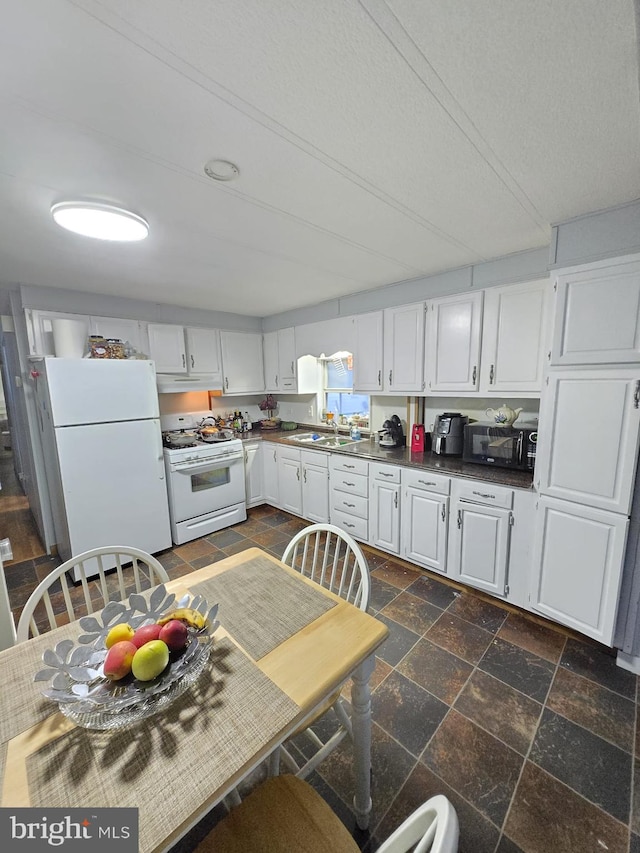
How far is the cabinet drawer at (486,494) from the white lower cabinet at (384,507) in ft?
1.71

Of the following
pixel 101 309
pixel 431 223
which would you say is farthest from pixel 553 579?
pixel 101 309

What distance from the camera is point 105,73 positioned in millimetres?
877

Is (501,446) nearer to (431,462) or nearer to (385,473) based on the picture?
(431,462)

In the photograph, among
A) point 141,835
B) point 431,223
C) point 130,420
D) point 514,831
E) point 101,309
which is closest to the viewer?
point 141,835

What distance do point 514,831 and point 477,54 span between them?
7.84 ft

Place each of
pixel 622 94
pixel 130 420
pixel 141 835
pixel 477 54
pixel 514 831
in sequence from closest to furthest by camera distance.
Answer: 1. pixel 141 835
2. pixel 477 54
3. pixel 622 94
4. pixel 514 831
5. pixel 130 420

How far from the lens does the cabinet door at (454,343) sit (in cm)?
250

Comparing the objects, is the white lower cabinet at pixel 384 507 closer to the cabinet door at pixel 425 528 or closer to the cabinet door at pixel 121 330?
the cabinet door at pixel 425 528

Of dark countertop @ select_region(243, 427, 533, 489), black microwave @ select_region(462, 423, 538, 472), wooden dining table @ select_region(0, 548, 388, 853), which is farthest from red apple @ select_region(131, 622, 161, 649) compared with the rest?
black microwave @ select_region(462, 423, 538, 472)

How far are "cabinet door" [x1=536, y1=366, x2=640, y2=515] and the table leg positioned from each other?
4.92ft

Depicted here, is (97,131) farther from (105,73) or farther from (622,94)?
(622,94)

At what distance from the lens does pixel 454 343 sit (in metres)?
2.61

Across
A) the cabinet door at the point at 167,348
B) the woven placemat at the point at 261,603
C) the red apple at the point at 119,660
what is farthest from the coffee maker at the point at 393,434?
the red apple at the point at 119,660

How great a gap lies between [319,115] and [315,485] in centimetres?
287
